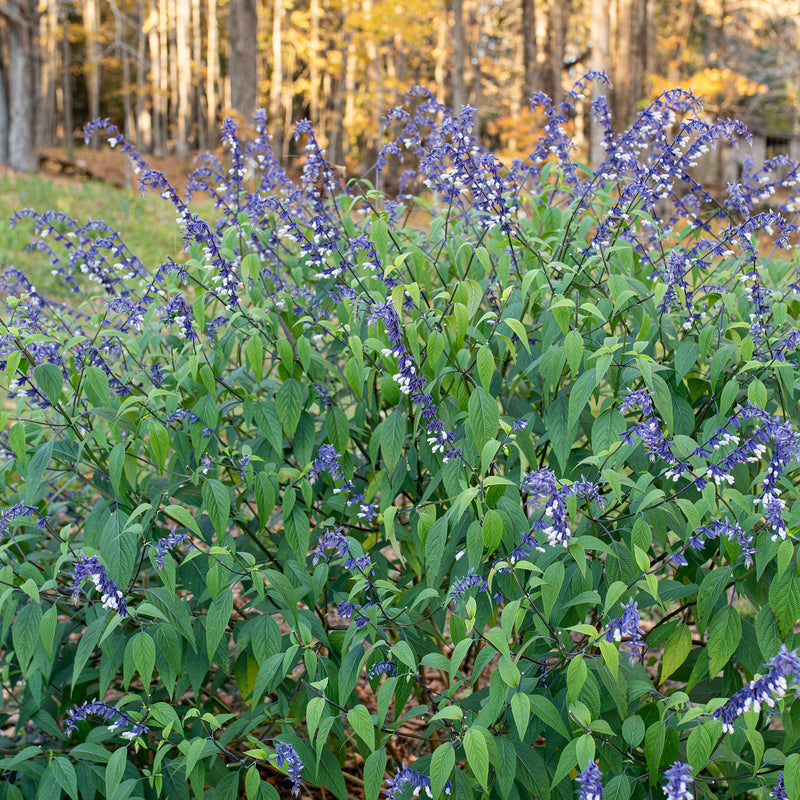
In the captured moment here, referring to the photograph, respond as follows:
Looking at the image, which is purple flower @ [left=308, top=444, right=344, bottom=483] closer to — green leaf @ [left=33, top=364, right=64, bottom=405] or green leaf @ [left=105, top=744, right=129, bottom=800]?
green leaf @ [left=33, top=364, right=64, bottom=405]

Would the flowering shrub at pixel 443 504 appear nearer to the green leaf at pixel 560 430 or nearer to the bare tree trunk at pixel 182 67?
the green leaf at pixel 560 430

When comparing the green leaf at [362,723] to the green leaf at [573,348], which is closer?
the green leaf at [362,723]

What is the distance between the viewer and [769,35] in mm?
29062

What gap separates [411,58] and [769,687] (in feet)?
119

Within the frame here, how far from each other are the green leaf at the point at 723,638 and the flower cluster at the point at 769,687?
12.3 inches

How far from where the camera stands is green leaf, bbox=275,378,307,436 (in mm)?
2363

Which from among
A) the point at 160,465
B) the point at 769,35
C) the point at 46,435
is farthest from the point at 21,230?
the point at 769,35

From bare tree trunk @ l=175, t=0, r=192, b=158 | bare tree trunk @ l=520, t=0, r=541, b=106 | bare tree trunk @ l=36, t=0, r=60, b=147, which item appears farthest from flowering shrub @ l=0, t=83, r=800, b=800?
bare tree trunk @ l=175, t=0, r=192, b=158

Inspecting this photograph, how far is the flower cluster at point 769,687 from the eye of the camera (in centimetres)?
136

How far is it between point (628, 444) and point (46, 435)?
2234mm

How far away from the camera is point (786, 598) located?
1.76m

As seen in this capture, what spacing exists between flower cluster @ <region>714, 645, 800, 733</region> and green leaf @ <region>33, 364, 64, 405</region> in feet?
6.54

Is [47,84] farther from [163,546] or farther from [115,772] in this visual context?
[115,772]

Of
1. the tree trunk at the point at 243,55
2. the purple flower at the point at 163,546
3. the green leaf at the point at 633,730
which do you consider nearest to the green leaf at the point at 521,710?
the green leaf at the point at 633,730
